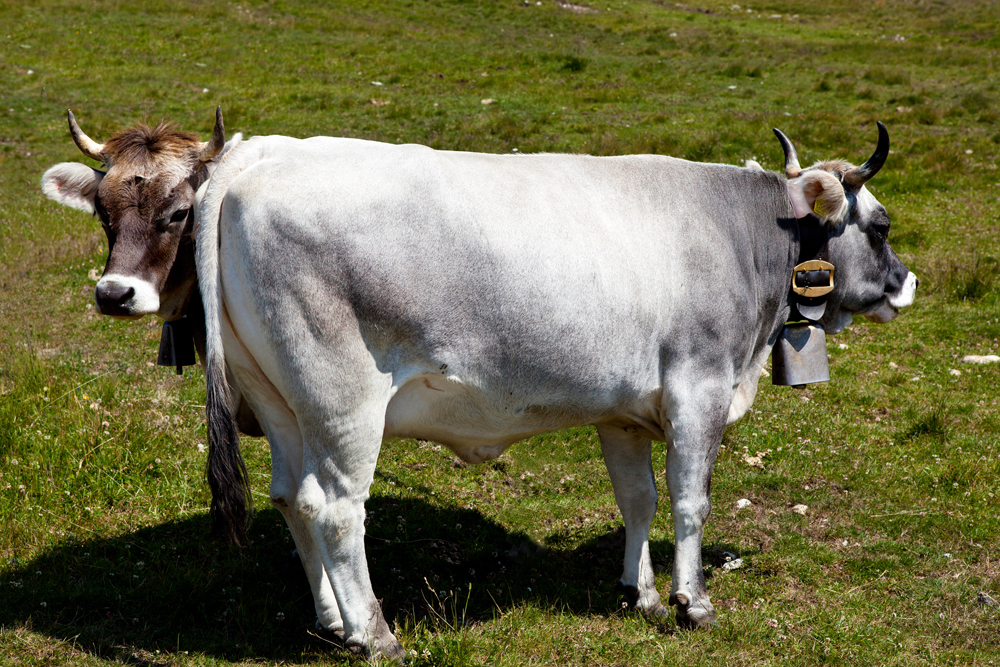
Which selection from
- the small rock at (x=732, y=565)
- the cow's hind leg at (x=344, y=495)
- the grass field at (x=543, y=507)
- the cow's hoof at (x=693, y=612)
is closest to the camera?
the cow's hind leg at (x=344, y=495)

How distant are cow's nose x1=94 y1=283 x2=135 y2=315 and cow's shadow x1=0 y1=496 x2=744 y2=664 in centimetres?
169

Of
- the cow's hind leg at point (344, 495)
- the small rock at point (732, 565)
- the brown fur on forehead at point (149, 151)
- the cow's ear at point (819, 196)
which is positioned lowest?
the small rock at point (732, 565)

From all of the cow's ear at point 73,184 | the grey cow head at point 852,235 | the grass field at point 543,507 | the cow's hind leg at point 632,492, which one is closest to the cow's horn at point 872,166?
the grey cow head at point 852,235

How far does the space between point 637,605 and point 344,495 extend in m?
2.05

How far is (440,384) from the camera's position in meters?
4.17

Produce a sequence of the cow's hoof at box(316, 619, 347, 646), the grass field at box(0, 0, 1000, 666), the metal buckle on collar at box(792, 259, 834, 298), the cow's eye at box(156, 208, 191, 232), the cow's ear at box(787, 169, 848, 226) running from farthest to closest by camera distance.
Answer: the metal buckle on collar at box(792, 259, 834, 298)
the cow's ear at box(787, 169, 848, 226)
the grass field at box(0, 0, 1000, 666)
the cow's hoof at box(316, 619, 347, 646)
the cow's eye at box(156, 208, 191, 232)

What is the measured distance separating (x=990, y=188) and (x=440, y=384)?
12.2 m

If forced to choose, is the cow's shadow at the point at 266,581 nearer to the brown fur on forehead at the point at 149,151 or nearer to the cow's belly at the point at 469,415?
the cow's belly at the point at 469,415

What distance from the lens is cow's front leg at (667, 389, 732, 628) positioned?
15.4 feet

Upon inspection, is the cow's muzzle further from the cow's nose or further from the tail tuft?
the tail tuft

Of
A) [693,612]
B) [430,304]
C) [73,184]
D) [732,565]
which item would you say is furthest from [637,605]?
[73,184]

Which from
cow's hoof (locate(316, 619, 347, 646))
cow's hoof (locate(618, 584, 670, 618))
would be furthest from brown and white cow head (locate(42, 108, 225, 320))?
cow's hoof (locate(618, 584, 670, 618))

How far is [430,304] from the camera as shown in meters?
4.00

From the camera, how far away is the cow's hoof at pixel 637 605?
5.04m
